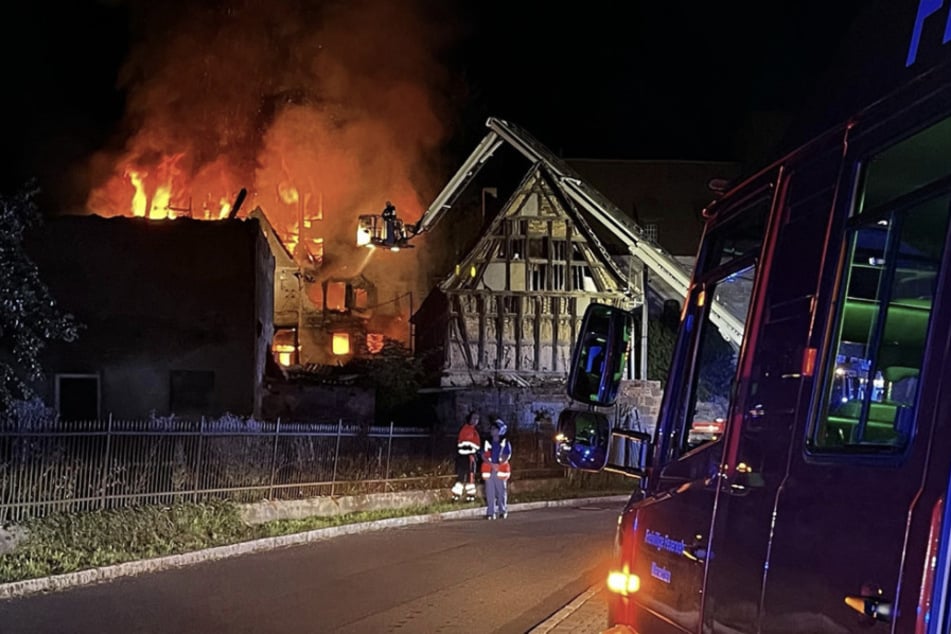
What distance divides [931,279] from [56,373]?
25265mm

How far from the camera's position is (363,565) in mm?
11930

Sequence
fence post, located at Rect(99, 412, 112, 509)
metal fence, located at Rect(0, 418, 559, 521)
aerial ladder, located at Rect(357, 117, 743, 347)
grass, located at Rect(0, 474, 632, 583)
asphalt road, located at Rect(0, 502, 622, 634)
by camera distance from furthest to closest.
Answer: aerial ladder, located at Rect(357, 117, 743, 347) → fence post, located at Rect(99, 412, 112, 509) → metal fence, located at Rect(0, 418, 559, 521) → grass, located at Rect(0, 474, 632, 583) → asphalt road, located at Rect(0, 502, 622, 634)

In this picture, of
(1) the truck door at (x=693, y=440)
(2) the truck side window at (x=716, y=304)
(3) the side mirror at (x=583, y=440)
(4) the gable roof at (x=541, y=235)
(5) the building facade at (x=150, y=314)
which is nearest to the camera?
(1) the truck door at (x=693, y=440)

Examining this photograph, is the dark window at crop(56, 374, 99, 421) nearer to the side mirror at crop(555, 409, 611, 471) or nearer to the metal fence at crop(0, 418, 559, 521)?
the metal fence at crop(0, 418, 559, 521)

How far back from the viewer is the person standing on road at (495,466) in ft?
56.6

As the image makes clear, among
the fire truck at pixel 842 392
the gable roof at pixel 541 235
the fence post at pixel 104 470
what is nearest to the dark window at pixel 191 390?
the gable roof at pixel 541 235

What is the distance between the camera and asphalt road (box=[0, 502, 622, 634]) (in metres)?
8.52

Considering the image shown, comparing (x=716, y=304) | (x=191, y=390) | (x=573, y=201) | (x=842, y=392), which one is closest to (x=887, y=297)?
(x=842, y=392)

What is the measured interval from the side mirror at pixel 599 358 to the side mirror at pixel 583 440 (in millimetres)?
72

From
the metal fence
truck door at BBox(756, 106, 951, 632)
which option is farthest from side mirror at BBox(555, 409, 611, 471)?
the metal fence

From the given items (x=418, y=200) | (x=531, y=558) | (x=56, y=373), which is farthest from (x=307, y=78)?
(x=531, y=558)

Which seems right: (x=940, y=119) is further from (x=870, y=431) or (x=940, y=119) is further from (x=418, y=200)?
(x=418, y=200)

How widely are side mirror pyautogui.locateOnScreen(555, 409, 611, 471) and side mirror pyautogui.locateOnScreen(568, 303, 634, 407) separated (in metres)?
0.07

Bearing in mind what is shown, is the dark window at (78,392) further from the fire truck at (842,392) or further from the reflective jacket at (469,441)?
the fire truck at (842,392)
